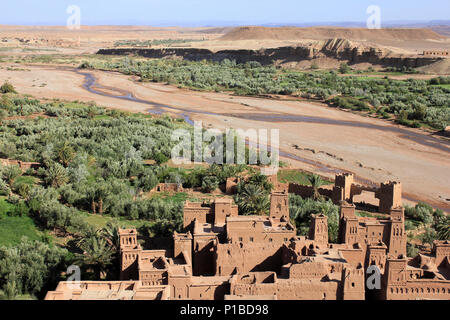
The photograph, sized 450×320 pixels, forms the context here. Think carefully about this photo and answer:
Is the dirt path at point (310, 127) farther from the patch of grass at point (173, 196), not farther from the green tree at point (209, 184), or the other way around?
the patch of grass at point (173, 196)

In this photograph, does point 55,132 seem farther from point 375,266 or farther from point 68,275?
point 375,266

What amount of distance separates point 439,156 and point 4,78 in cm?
6330

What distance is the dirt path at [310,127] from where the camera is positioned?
1657 inches

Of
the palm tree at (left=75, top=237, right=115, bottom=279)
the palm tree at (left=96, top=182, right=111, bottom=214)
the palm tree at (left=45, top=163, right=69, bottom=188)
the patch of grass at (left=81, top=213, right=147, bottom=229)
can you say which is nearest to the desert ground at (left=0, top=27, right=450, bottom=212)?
the palm tree at (left=96, top=182, right=111, bottom=214)

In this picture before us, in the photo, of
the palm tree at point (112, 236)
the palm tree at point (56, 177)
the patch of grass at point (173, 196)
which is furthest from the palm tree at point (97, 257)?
the palm tree at point (56, 177)

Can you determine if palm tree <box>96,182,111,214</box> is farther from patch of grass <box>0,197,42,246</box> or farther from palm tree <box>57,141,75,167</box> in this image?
palm tree <box>57,141,75,167</box>

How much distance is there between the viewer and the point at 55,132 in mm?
45219

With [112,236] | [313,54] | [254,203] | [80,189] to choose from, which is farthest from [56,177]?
[313,54]

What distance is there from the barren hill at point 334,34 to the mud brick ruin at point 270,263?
13031cm

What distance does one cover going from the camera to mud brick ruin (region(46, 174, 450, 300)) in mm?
16547

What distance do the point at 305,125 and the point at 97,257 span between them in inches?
1651

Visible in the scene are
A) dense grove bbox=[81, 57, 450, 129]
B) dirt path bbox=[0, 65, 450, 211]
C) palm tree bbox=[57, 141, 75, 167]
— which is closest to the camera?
palm tree bbox=[57, 141, 75, 167]

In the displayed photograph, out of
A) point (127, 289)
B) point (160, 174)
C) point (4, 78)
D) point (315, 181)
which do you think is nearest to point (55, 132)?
point (160, 174)

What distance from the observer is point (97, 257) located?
19.7 m
